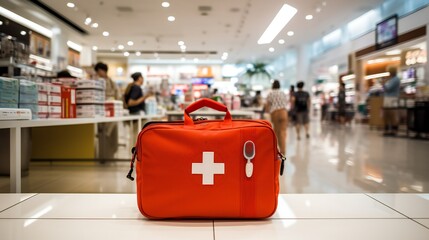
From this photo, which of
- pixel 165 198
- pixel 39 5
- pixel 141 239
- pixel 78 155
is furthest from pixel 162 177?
pixel 78 155

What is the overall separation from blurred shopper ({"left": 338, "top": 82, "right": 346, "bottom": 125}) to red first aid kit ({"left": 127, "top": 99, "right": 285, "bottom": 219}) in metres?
11.8

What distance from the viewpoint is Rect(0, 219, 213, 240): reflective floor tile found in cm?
93

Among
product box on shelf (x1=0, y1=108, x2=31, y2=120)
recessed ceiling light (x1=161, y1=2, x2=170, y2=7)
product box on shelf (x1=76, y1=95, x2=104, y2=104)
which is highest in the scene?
recessed ceiling light (x1=161, y1=2, x2=170, y2=7)

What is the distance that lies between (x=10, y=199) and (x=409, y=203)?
163 cm

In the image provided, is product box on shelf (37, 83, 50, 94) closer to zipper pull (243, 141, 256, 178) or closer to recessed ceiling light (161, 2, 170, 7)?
recessed ceiling light (161, 2, 170, 7)

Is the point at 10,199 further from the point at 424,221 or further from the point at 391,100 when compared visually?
the point at 391,100

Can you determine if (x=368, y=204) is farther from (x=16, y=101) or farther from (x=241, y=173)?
(x=16, y=101)

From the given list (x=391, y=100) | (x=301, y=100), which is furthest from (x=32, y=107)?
(x=391, y=100)

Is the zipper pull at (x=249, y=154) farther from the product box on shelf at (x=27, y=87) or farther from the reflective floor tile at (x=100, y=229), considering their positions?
the product box on shelf at (x=27, y=87)

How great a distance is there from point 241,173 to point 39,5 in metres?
1.55

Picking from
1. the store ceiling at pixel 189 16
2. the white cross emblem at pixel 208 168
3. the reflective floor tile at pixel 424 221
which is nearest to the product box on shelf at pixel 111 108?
the store ceiling at pixel 189 16

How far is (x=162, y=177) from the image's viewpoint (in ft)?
3.36

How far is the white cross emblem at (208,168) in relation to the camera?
1.02 m

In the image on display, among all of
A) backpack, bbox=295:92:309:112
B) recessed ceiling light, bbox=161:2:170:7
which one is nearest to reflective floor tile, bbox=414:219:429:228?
recessed ceiling light, bbox=161:2:170:7
